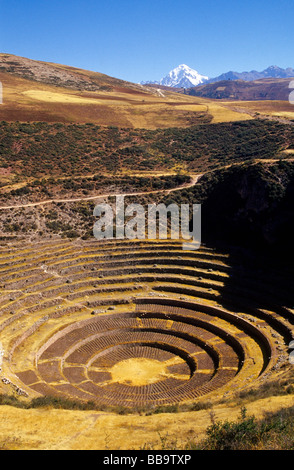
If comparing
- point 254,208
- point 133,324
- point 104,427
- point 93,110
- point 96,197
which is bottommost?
point 133,324

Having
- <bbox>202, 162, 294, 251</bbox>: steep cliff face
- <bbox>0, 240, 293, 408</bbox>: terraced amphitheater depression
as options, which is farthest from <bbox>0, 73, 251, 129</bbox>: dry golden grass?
<bbox>0, 240, 293, 408</bbox>: terraced amphitheater depression

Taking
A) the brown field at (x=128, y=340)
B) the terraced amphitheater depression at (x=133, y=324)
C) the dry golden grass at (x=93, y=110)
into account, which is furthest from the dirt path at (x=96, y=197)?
the dry golden grass at (x=93, y=110)

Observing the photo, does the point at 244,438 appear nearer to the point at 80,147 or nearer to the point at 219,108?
the point at 80,147

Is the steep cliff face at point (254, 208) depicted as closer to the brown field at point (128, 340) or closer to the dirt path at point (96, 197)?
the brown field at point (128, 340)

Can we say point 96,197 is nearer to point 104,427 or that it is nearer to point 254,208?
point 254,208

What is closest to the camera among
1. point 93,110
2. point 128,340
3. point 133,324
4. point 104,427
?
point 104,427

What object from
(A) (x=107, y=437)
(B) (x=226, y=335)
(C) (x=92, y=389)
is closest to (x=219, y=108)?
(B) (x=226, y=335)

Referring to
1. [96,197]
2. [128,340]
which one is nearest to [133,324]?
[128,340]

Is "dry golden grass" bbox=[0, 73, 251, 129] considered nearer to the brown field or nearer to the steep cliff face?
the steep cliff face
